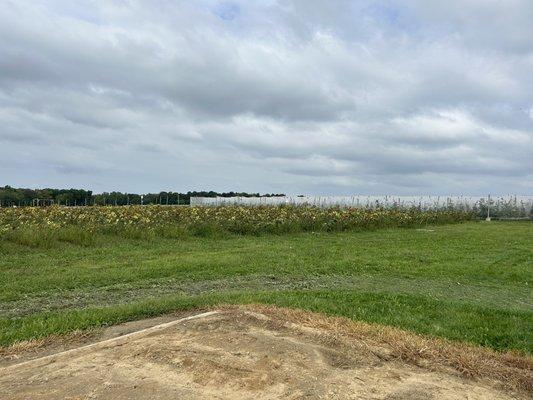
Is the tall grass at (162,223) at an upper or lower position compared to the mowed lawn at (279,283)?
upper

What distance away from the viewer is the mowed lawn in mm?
6242

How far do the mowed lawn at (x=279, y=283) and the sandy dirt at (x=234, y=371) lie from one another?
1.47m

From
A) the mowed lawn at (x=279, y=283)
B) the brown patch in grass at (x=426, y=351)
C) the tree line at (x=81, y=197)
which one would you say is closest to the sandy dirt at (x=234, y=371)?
the brown patch in grass at (x=426, y=351)

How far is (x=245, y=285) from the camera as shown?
8.49 m

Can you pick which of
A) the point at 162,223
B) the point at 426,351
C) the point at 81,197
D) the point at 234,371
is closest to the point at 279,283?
the point at 426,351

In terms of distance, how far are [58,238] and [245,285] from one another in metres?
6.42

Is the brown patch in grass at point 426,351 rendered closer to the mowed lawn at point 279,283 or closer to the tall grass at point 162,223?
the mowed lawn at point 279,283

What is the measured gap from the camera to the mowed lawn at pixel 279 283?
20.5 feet

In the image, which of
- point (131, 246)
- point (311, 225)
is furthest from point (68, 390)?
point (311, 225)

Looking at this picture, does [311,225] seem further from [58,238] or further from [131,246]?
[58,238]

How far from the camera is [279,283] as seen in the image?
8.72 m

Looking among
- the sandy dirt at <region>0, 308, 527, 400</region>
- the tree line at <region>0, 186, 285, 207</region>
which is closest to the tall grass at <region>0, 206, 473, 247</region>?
the sandy dirt at <region>0, 308, 527, 400</region>

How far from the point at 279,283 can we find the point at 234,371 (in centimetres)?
475

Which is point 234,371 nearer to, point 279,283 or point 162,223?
point 279,283
